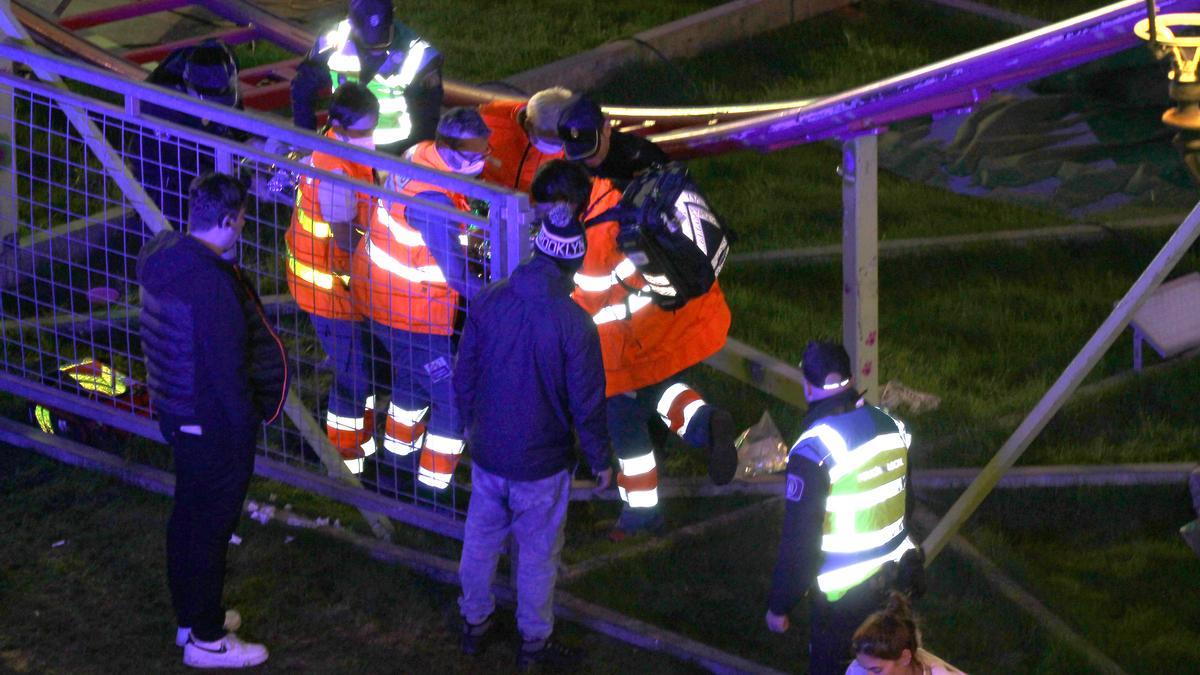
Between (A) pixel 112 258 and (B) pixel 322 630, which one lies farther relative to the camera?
(A) pixel 112 258

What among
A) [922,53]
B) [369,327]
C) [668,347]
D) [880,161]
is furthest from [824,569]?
[922,53]

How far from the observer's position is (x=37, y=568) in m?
6.12

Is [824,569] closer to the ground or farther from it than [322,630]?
farther from it

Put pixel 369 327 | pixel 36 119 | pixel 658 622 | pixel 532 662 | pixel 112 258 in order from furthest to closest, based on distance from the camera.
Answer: pixel 36 119, pixel 112 258, pixel 369 327, pixel 658 622, pixel 532 662

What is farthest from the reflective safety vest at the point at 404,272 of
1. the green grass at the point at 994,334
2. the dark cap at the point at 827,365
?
the green grass at the point at 994,334

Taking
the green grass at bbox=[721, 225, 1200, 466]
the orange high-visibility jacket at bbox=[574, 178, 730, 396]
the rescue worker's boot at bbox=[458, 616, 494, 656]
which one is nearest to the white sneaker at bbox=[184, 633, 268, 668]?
the rescue worker's boot at bbox=[458, 616, 494, 656]

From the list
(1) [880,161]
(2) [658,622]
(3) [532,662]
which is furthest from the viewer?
(1) [880,161]

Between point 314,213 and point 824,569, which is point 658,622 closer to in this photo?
point 824,569

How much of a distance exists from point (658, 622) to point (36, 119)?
6126 mm

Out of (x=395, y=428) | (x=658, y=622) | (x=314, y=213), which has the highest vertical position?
(x=314, y=213)

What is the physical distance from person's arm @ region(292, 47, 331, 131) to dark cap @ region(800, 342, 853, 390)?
141 inches

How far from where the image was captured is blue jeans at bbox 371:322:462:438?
608 centimetres

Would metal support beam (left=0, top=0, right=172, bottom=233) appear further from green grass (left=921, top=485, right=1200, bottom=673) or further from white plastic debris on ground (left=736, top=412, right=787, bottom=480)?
green grass (left=921, top=485, right=1200, bottom=673)

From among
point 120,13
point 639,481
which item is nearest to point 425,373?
point 639,481
